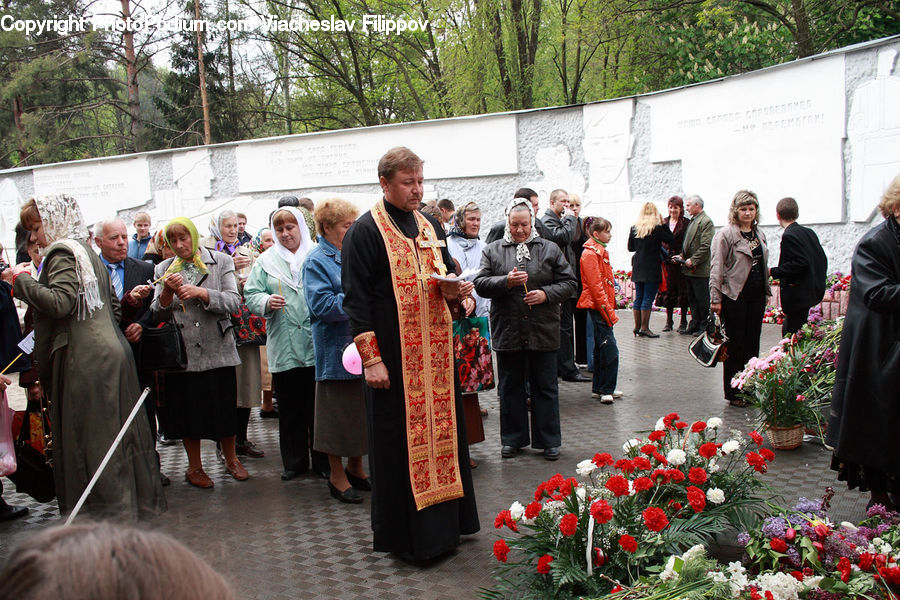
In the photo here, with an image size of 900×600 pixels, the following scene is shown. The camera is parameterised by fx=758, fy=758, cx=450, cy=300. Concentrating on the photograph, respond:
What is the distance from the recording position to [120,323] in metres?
5.00

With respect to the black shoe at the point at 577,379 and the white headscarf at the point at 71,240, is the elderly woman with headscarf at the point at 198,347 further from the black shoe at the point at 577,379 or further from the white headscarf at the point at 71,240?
the black shoe at the point at 577,379

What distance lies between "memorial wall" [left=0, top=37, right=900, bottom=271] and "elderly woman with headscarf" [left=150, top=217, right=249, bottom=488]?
8.22m

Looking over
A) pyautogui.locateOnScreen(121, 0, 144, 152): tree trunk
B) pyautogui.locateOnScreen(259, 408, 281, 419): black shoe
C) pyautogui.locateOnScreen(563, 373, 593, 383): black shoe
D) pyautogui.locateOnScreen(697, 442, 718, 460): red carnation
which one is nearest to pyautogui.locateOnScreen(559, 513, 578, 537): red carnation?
pyautogui.locateOnScreen(697, 442, 718, 460): red carnation

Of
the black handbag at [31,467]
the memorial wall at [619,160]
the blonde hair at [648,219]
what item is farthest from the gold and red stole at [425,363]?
the memorial wall at [619,160]

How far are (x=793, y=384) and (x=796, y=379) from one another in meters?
0.06

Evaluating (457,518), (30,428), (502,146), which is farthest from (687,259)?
(30,428)

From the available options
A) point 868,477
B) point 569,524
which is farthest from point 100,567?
point 868,477

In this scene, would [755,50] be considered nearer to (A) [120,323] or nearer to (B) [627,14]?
(B) [627,14]

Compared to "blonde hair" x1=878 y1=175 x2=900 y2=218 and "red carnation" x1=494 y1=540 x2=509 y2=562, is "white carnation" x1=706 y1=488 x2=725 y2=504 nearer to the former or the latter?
"red carnation" x1=494 y1=540 x2=509 y2=562

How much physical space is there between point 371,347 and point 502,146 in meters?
10.2

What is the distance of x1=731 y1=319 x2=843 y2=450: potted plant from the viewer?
5660 millimetres

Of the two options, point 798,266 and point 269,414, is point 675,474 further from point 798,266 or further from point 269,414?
point 269,414

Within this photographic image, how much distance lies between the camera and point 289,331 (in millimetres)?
5449

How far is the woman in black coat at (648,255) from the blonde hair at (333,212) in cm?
678
